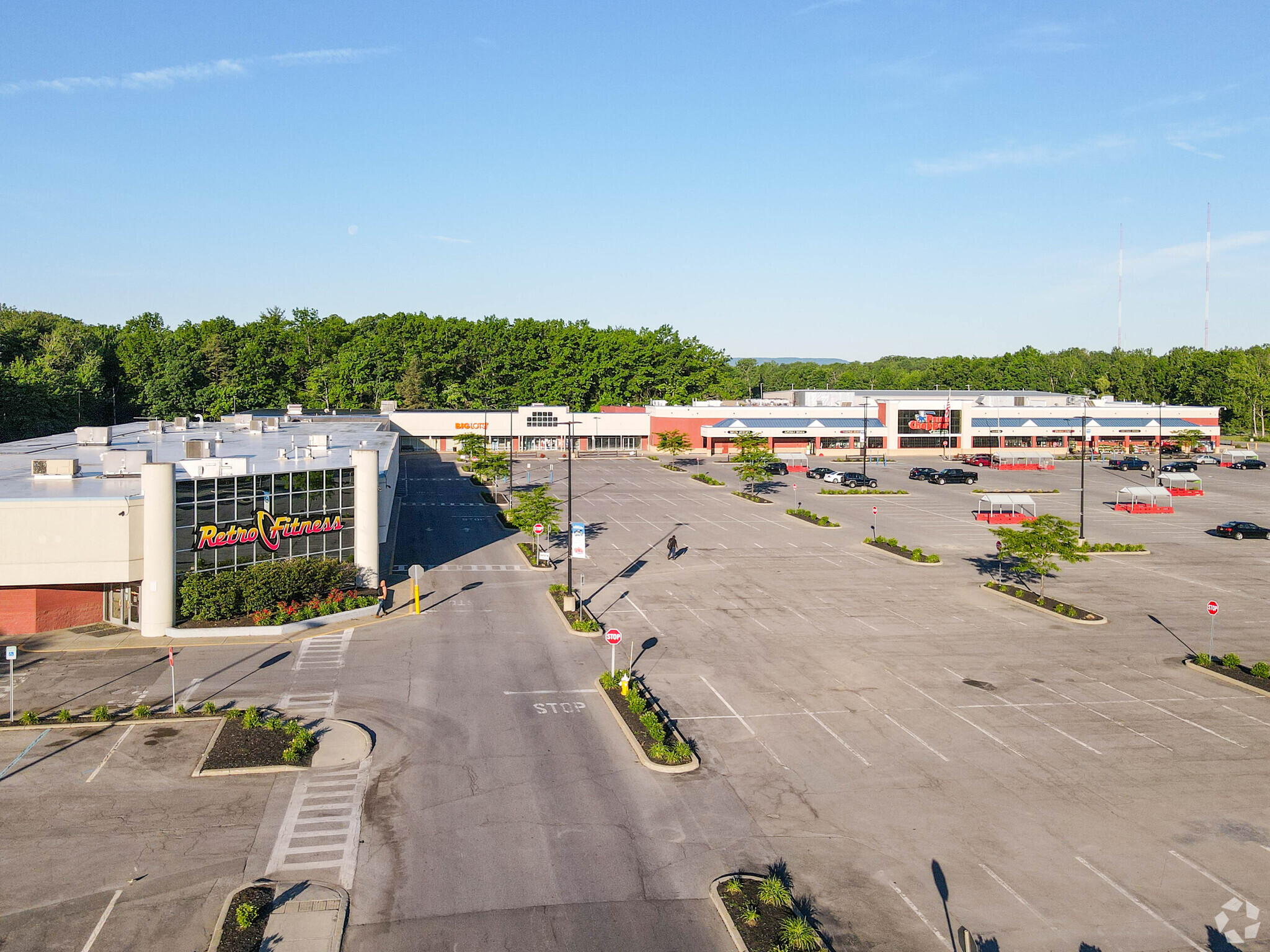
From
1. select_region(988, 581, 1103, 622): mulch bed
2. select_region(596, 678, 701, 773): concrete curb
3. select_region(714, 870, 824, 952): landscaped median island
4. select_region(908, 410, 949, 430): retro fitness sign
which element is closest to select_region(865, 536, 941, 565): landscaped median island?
select_region(988, 581, 1103, 622): mulch bed

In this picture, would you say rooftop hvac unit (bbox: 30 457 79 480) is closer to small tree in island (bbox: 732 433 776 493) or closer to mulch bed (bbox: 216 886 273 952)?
mulch bed (bbox: 216 886 273 952)

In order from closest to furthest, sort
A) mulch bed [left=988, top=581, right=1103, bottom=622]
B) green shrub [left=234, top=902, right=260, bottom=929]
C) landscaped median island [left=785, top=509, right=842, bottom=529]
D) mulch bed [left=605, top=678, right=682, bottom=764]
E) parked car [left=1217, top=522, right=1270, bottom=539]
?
green shrub [left=234, top=902, right=260, bottom=929], mulch bed [left=605, top=678, right=682, bottom=764], mulch bed [left=988, top=581, right=1103, bottom=622], parked car [left=1217, top=522, right=1270, bottom=539], landscaped median island [left=785, top=509, right=842, bottom=529]

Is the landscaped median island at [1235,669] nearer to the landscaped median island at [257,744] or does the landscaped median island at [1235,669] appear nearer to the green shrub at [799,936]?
the green shrub at [799,936]

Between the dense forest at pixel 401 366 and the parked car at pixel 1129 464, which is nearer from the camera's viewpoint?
the parked car at pixel 1129 464

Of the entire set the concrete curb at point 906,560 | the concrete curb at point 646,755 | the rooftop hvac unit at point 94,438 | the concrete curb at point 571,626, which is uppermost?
the rooftop hvac unit at point 94,438

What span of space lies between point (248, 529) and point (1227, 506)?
7221cm

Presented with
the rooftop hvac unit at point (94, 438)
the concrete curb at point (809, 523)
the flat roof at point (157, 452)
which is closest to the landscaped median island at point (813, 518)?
the concrete curb at point (809, 523)

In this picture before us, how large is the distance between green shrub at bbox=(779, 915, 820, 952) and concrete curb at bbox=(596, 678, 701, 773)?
668 cm

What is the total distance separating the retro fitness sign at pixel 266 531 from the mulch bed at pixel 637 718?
16869 mm

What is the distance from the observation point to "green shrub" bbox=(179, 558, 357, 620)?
33250 mm

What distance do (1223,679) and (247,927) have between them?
95.4 ft

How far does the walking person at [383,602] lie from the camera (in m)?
36.2

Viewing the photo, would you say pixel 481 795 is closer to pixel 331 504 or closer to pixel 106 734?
pixel 106 734

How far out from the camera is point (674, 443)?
106938 mm
